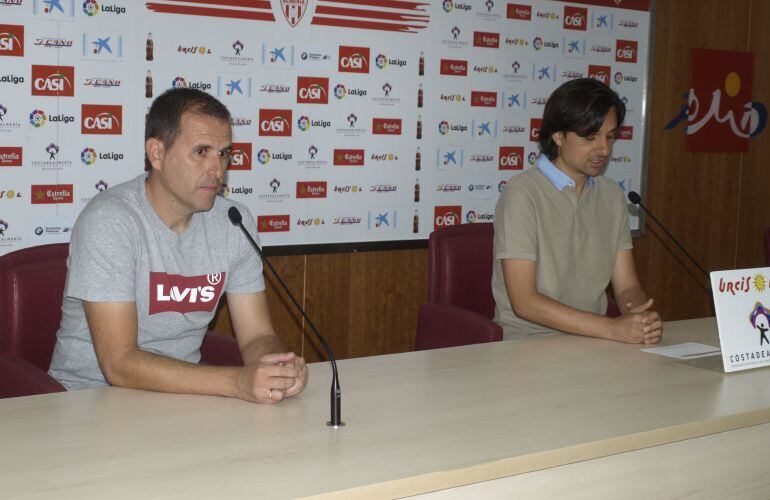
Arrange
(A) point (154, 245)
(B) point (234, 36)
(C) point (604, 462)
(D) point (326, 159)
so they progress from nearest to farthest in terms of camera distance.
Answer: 1. (C) point (604, 462)
2. (A) point (154, 245)
3. (B) point (234, 36)
4. (D) point (326, 159)

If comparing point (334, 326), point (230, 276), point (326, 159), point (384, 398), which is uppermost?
point (326, 159)

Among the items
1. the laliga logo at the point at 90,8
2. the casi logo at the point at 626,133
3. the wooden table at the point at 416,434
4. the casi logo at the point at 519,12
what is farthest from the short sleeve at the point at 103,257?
the casi logo at the point at 626,133

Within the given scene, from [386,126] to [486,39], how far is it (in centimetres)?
68

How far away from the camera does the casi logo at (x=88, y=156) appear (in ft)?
11.5

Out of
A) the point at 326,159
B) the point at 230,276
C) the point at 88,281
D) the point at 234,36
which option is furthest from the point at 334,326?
Result: the point at 88,281

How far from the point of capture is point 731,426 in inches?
83.0

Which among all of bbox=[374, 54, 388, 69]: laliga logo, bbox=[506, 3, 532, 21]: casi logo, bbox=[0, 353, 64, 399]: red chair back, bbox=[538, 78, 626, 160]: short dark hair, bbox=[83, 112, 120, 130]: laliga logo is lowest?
bbox=[0, 353, 64, 399]: red chair back

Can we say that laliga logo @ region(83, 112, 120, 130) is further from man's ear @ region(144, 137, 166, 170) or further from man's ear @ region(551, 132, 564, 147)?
man's ear @ region(551, 132, 564, 147)

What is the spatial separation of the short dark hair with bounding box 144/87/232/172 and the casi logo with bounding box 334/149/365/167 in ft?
5.25

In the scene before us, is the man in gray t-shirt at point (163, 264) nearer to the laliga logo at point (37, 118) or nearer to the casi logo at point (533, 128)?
the laliga logo at point (37, 118)

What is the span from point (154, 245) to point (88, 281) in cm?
21

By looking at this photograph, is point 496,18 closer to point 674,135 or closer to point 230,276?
point 674,135

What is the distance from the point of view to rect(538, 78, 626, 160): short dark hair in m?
3.14

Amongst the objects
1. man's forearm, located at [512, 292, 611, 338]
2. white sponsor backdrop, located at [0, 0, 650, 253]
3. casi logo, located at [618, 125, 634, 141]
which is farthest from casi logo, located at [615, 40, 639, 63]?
man's forearm, located at [512, 292, 611, 338]
